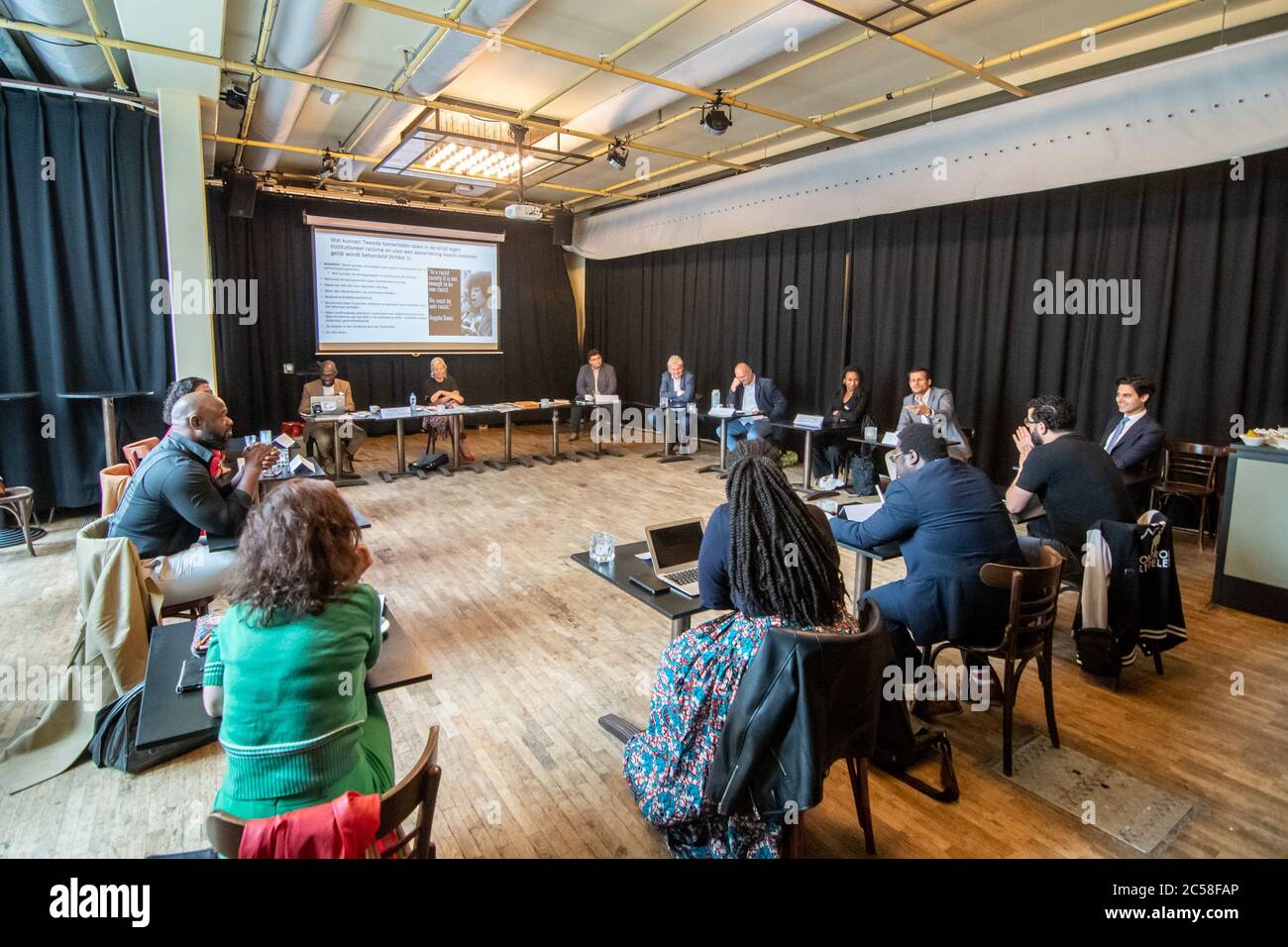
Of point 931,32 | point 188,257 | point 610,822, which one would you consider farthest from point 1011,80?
point 188,257

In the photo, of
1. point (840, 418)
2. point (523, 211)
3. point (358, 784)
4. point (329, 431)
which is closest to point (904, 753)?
point (358, 784)

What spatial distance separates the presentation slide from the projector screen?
0.04 ft

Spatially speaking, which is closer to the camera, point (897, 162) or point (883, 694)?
point (883, 694)

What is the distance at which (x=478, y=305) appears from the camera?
10797mm

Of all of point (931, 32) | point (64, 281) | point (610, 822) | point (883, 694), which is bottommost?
point (610, 822)

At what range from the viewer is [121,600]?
2475 millimetres

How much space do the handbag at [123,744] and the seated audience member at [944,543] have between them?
2.57 metres

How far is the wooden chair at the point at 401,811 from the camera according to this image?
1.08 meters

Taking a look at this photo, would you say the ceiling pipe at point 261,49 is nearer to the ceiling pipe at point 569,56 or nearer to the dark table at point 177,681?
the ceiling pipe at point 569,56

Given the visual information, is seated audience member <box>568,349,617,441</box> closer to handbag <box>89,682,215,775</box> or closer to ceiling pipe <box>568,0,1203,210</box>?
ceiling pipe <box>568,0,1203,210</box>

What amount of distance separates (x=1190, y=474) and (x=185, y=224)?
7.65 m

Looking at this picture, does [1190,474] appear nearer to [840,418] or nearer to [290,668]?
[840,418]

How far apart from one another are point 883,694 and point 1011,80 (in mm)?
5448

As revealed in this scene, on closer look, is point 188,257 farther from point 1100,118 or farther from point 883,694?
point 1100,118
